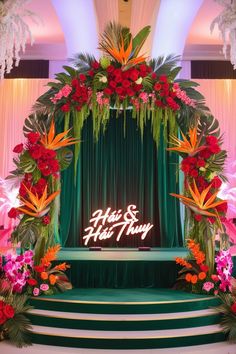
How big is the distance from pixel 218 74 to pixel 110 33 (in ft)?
22.5

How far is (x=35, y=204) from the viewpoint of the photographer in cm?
538

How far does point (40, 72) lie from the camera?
12.1 m

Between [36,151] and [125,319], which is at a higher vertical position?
[36,151]

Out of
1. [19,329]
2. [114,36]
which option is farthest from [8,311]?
[114,36]

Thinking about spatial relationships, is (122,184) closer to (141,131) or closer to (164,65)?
(141,131)

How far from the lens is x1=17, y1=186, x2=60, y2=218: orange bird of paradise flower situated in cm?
536

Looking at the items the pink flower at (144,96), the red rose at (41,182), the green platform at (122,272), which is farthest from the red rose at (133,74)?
the green platform at (122,272)

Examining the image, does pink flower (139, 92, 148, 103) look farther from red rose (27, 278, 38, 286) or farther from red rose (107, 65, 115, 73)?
red rose (27, 278, 38, 286)

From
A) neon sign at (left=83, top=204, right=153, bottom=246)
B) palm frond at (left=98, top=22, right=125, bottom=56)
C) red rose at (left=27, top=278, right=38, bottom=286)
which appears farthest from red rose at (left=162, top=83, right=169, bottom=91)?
neon sign at (left=83, top=204, right=153, bottom=246)

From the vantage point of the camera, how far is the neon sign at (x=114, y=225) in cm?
803

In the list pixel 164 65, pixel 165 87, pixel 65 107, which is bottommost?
pixel 65 107

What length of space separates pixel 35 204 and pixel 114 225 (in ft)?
9.71

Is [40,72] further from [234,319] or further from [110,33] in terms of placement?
[234,319]

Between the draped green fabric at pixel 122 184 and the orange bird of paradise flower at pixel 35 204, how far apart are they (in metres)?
2.93
